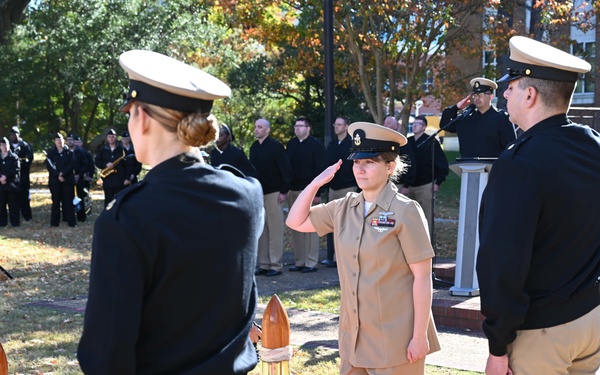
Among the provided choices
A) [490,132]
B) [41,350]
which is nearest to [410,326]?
[41,350]

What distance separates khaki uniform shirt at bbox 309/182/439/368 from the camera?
4.44m

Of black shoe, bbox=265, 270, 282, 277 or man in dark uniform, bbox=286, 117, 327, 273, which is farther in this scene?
man in dark uniform, bbox=286, 117, 327, 273

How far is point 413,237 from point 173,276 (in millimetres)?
2097

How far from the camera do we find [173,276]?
2.58 meters

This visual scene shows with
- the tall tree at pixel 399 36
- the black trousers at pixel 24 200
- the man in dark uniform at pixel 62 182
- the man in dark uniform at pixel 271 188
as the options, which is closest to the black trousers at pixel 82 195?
the man in dark uniform at pixel 62 182

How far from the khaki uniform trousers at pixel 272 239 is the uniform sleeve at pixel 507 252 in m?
9.79

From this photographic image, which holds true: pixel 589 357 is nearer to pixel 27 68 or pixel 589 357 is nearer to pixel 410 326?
pixel 410 326

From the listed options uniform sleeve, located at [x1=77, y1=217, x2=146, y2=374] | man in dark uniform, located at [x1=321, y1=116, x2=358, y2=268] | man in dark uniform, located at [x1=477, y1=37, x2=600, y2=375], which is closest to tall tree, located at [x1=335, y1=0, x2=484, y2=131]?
man in dark uniform, located at [x1=321, y1=116, x2=358, y2=268]

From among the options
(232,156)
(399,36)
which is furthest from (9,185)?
(399,36)

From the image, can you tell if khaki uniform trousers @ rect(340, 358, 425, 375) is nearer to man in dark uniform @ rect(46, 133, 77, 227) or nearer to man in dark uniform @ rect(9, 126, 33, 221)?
man in dark uniform @ rect(46, 133, 77, 227)

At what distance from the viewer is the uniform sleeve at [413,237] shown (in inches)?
173

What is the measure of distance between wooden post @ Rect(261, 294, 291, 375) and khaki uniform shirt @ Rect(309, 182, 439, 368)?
529 millimetres

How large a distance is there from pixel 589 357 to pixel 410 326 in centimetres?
109

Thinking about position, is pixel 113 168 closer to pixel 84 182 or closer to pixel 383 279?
pixel 84 182
